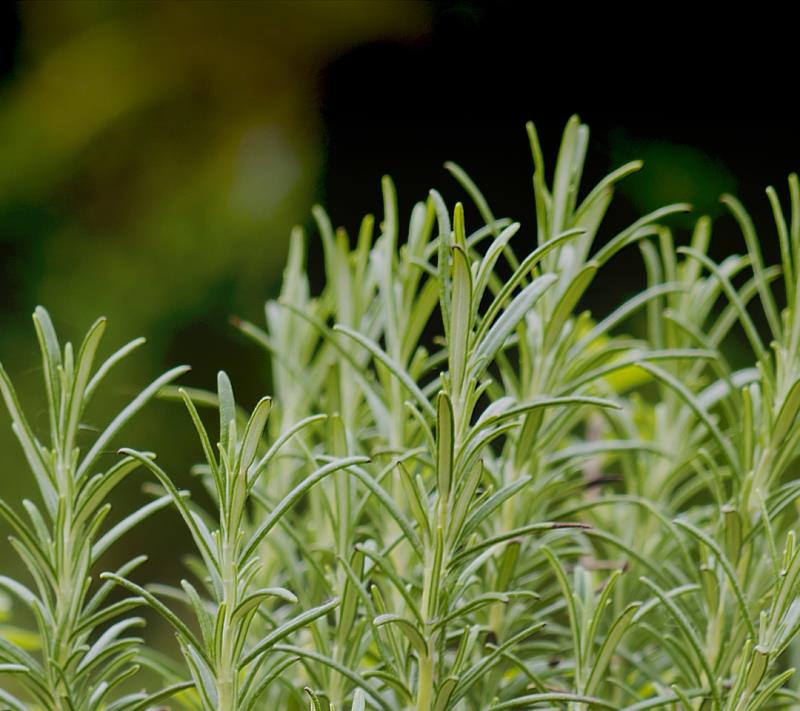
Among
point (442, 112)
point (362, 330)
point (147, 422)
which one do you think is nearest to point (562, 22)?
point (442, 112)

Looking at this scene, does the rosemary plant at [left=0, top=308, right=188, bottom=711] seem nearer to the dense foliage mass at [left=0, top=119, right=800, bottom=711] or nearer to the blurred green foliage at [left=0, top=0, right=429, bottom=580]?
the dense foliage mass at [left=0, top=119, right=800, bottom=711]

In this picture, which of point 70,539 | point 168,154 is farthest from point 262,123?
point 70,539

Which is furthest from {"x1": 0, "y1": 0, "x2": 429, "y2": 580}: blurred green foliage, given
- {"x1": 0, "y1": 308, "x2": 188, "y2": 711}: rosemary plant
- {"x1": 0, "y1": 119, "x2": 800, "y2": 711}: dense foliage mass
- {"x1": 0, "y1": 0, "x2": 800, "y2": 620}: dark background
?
{"x1": 0, "y1": 308, "x2": 188, "y2": 711}: rosemary plant

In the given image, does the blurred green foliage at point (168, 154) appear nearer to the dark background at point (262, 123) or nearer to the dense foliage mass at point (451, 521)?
the dark background at point (262, 123)

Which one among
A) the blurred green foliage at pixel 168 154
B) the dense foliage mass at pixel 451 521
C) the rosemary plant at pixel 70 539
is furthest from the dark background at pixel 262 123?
the rosemary plant at pixel 70 539

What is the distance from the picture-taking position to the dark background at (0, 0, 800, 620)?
1762 mm

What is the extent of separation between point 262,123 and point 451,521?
1.70 m

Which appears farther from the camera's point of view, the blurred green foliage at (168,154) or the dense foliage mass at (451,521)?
the blurred green foliage at (168,154)

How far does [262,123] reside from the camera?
6.13 ft

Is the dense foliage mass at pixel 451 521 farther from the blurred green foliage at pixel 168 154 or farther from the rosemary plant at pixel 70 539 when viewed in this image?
the blurred green foliage at pixel 168 154

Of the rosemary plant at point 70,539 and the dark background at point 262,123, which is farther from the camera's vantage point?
the dark background at point 262,123

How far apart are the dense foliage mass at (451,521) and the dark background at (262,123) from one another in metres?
1.32

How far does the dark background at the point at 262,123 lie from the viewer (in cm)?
176

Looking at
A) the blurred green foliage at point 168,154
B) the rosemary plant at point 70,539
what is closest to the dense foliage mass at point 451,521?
the rosemary plant at point 70,539
